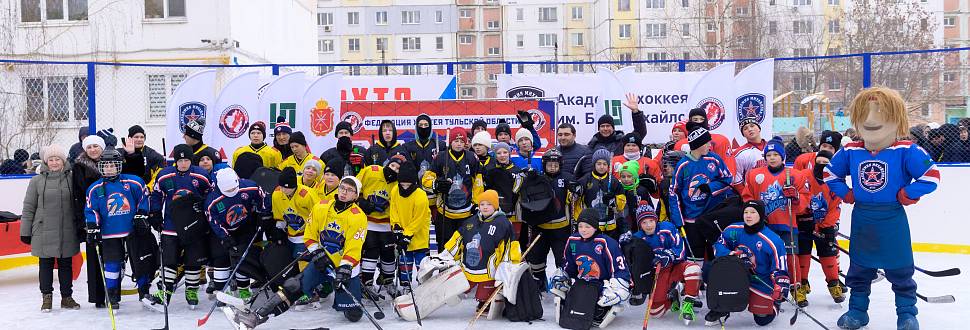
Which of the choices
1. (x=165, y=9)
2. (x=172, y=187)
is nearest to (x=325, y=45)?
(x=165, y=9)

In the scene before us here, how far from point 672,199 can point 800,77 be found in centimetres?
1464

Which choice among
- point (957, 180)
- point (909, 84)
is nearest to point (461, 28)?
point (909, 84)

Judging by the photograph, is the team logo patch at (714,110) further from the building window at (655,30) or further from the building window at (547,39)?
the building window at (547,39)

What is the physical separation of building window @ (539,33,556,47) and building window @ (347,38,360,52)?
11.4 meters

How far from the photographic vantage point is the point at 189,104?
9.70 meters

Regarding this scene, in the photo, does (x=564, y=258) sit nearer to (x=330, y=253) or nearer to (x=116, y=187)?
(x=330, y=253)

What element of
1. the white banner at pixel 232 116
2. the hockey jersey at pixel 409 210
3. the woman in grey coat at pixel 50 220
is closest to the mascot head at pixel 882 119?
the hockey jersey at pixel 409 210

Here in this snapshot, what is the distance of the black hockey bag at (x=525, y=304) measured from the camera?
6316 millimetres

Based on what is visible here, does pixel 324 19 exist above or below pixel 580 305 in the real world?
above

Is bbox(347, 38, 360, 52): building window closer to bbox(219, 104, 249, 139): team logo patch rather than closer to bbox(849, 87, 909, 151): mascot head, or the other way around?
bbox(219, 104, 249, 139): team logo patch

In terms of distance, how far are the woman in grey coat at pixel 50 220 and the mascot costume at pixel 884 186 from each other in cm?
530

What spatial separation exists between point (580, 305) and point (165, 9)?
50.3ft

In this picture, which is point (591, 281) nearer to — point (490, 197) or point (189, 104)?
point (490, 197)

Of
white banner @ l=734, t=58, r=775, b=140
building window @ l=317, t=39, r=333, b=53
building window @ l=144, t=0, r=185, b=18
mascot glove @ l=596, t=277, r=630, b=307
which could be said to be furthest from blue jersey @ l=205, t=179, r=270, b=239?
building window @ l=317, t=39, r=333, b=53
